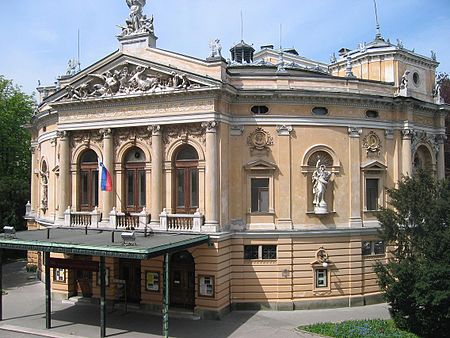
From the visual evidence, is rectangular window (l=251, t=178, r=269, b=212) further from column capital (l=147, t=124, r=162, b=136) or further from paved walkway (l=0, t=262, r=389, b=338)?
column capital (l=147, t=124, r=162, b=136)

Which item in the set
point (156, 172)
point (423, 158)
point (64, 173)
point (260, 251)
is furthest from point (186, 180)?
point (423, 158)

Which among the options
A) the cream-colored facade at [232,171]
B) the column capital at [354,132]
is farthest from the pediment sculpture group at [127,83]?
the column capital at [354,132]

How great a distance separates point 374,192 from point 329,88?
6607 mm

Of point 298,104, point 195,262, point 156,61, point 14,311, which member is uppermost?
point 156,61

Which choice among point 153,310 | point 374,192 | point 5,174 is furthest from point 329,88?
point 5,174

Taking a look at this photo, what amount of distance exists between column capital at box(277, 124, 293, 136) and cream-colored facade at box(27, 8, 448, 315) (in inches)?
2.1

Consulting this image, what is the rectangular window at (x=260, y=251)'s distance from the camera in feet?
83.1

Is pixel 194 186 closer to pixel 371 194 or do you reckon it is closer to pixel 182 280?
pixel 182 280

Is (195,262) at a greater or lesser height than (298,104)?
lesser

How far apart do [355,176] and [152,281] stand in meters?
12.5

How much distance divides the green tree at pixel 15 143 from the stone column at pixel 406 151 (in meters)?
33.6

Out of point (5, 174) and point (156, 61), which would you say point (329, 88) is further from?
point (5, 174)

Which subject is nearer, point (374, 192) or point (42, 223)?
point (374, 192)

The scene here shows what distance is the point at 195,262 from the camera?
941 inches
